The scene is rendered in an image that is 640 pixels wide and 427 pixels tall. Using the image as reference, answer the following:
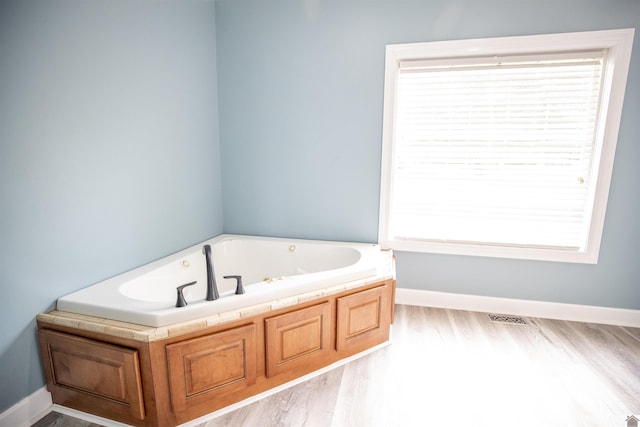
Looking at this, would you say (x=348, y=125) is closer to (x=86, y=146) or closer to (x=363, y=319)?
(x=363, y=319)

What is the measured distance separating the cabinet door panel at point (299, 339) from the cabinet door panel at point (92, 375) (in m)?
0.62

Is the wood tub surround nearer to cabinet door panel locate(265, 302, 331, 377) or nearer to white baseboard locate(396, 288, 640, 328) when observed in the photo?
cabinet door panel locate(265, 302, 331, 377)

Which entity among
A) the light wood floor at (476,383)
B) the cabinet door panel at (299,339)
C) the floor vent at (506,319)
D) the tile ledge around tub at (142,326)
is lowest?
the light wood floor at (476,383)

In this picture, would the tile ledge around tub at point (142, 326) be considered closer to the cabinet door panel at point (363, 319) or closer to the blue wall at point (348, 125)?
the cabinet door panel at point (363, 319)

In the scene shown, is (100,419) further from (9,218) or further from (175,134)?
(175,134)

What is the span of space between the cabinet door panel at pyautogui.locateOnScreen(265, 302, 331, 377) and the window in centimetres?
108

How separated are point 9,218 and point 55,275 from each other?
1.15 ft

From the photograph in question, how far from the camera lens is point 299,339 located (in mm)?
1787

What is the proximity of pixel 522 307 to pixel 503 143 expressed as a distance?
1307 mm

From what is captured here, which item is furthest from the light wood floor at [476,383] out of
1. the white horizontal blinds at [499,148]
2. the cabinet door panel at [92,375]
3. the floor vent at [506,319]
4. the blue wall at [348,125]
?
the white horizontal blinds at [499,148]

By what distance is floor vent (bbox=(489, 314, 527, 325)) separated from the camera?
2.47m

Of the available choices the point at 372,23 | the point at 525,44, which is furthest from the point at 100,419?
the point at 525,44

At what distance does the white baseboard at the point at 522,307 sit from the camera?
2.43 m

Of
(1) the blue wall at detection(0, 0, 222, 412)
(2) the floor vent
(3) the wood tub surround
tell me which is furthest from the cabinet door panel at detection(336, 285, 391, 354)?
(1) the blue wall at detection(0, 0, 222, 412)
